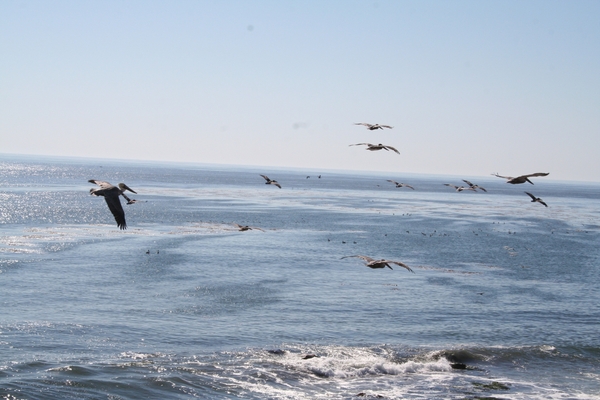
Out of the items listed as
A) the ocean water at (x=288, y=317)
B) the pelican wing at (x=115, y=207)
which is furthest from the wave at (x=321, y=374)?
the pelican wing at (x=115, y=207)

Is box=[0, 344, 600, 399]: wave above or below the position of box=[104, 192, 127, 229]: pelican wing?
below

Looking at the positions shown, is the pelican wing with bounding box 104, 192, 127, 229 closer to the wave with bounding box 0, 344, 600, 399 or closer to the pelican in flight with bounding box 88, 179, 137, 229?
the pelican in flight with bounding box 88, 179, 137, 229

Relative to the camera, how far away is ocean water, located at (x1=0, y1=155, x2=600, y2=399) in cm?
2728

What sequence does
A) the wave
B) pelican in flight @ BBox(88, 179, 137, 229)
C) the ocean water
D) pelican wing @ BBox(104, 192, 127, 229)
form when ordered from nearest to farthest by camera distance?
pelican wing @ BBox(104, 192, 127, 229) → pelican in flight @ BBox(88, 179, 137, 229) → the wave → the ocean water

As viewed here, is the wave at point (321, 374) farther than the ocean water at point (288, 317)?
No

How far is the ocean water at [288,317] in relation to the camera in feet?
89.5

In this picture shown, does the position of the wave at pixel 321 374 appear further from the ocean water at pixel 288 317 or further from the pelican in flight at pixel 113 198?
the pelican in flight at pixel 113 198

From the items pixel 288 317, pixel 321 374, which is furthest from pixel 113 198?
pixel 288 317

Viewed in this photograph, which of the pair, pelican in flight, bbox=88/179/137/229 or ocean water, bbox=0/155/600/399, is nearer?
pelican in flight, bbox=88/179/137/229

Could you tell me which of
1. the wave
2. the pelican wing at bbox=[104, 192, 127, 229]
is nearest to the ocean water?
the wave

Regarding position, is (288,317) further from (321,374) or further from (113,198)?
(113,198)

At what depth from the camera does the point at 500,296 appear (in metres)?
46.4

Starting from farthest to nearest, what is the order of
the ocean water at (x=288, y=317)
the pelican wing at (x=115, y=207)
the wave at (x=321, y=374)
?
the ocean water at (x=288, y=317)
the wave at (x=321, y=374)
the pelican wing at (x=115, y=207)

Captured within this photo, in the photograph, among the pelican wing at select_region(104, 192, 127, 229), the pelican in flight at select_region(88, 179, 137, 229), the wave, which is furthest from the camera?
the wave
